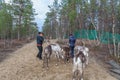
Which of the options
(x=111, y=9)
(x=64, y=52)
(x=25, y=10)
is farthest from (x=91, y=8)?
(x=25, y=10)

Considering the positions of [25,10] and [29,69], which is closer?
[29,69]

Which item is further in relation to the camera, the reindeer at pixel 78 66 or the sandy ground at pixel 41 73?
the sandy ground at pixel 41 73

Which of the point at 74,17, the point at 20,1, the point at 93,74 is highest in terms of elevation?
the point at 20,1

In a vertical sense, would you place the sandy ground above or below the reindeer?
below

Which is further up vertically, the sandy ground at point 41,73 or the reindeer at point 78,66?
the reindeer at point 78,66

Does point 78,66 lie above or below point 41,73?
above

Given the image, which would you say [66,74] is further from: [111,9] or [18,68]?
[111,9]

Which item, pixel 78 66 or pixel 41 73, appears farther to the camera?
pixel 41 73

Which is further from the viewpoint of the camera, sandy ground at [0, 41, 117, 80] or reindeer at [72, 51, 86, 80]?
sandy ground at [0, 41, 117, 80]

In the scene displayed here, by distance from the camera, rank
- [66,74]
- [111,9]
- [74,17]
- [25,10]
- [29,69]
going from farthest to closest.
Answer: [25,10], [74,17], [111,9], [29,69], [66,74]

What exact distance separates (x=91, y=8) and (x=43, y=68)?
2114 cm

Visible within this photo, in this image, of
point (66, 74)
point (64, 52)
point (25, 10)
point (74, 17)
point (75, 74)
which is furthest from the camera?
point (25, 10)

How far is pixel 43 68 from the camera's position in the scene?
55.5ft

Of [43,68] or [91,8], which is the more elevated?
[91,8]
